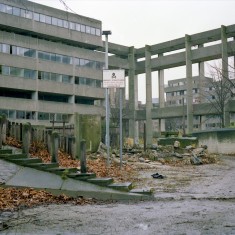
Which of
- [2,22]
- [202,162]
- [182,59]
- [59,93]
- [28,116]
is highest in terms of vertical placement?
[2,22]

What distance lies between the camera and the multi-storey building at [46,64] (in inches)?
2012

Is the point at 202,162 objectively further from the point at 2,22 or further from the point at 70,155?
the point at 2,22

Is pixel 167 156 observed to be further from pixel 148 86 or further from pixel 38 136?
pixel 148 86

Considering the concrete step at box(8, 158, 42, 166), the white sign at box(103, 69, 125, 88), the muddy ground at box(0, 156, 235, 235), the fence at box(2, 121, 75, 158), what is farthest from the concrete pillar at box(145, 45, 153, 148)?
the muddy ground at box(0, 156, 235, 235)

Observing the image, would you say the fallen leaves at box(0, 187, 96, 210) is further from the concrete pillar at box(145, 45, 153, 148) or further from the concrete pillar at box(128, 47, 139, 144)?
the concrete pillar at box(128, 47, 139, 144)

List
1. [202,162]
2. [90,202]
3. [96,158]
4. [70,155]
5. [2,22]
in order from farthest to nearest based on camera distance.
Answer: [2,22]
[202,162]
[96,158]
[70,155]
[90,202]

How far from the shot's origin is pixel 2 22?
49812mm

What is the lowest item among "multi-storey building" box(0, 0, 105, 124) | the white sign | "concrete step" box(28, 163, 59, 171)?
"concrete step" box(28, 163, 59, 171)

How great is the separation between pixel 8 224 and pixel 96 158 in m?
10.7

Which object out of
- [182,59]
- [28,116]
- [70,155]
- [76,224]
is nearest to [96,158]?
[70,155]

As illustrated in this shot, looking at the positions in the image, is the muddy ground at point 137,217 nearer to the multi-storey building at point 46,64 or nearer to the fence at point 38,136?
the fence at point 38,136

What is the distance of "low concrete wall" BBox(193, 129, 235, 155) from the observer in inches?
1008

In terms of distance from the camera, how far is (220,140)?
1039 inches

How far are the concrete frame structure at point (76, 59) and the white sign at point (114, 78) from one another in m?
34.0
